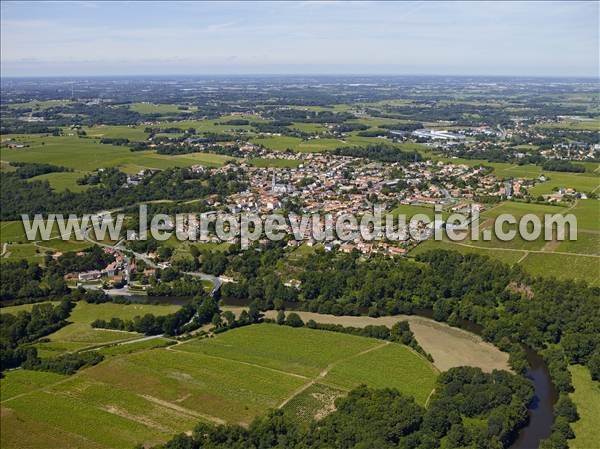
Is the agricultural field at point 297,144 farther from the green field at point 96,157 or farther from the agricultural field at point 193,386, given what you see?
the agricultural field at point 193,386

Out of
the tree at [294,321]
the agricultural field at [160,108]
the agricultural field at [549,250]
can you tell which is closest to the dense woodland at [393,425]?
the tree at [294,321]

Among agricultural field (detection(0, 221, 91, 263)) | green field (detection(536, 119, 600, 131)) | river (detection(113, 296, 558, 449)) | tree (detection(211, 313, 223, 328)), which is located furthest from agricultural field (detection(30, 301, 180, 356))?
green field (detection(536, 119, 600, 131))

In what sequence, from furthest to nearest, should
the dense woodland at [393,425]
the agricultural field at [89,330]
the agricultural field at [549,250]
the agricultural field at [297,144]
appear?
A: the agricultural field at [297,144] < the agricultural field at [549,250] < the agricultural field at [89,330] < the dense woodland at [393,425]

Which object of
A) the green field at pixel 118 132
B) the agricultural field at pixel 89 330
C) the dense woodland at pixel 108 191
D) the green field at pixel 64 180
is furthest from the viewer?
the green field at pixel 118 132

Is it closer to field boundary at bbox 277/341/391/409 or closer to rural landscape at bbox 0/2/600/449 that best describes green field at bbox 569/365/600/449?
rural landscape at bbox 0/2/600/449

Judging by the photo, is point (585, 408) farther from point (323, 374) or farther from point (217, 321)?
point (217, 321)

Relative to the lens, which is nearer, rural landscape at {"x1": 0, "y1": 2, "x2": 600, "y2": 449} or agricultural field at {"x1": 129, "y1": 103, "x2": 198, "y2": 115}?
rural landscape at {"x1": 0, "y1": 2, "x2": 600, "y2": 449}

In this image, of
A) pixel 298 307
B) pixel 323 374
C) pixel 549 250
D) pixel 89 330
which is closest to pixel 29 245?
pixel 89 330
